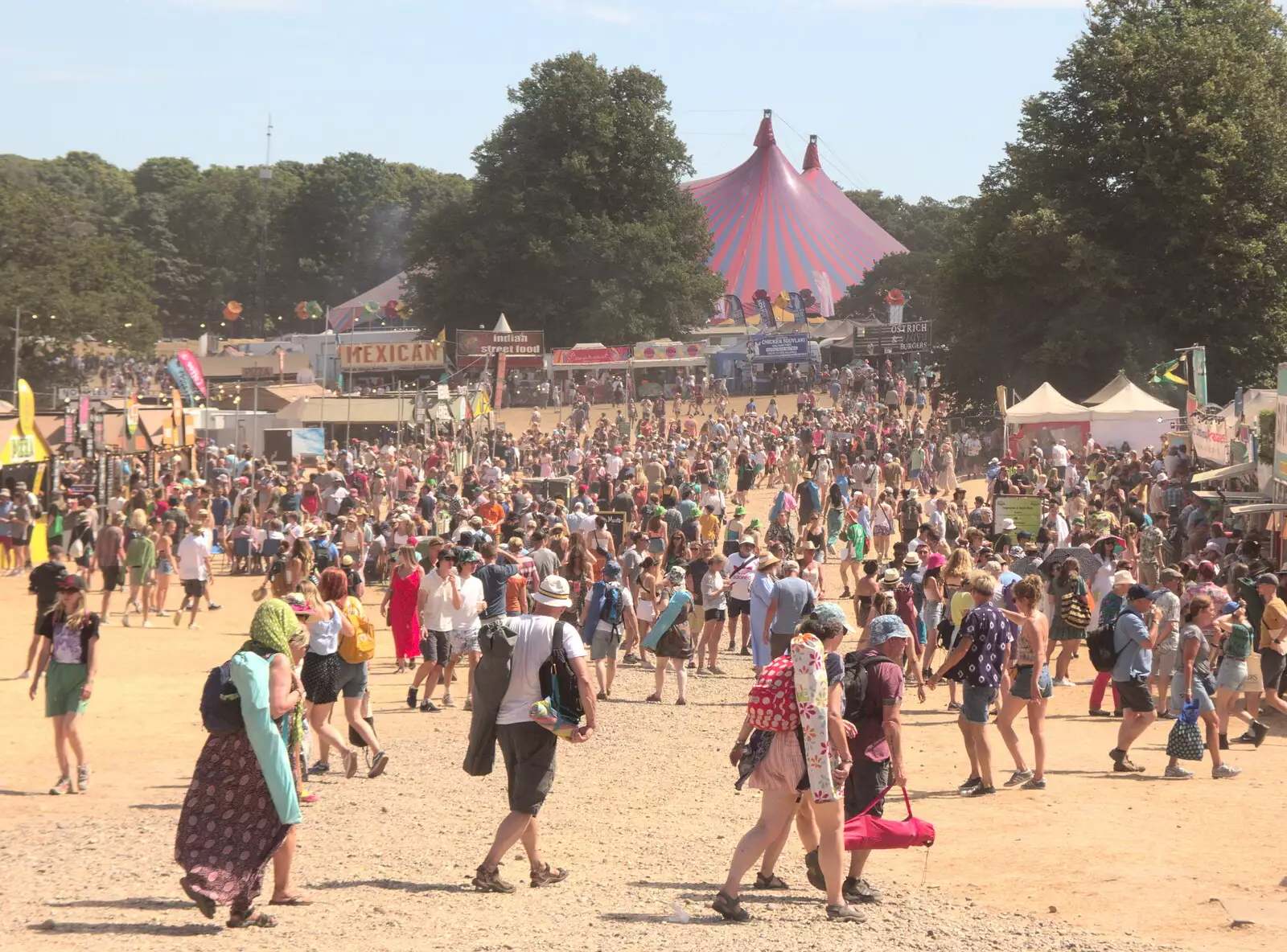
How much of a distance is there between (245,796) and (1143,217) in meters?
34.3

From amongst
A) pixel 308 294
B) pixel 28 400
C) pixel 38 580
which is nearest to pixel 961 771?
pixel 38 580

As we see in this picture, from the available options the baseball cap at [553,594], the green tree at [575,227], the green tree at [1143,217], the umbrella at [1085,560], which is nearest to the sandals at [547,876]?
the baseball cap at [553,594]

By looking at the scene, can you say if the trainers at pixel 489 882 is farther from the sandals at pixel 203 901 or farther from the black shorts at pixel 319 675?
the black shorts at pixel 319 675

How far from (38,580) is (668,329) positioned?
4862cm

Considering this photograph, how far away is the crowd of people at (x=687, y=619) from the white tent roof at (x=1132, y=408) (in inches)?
30.1

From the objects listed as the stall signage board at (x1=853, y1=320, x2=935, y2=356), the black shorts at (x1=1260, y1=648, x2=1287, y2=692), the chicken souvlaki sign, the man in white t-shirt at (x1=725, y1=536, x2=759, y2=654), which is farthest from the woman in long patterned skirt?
the chicken souvlaki sign

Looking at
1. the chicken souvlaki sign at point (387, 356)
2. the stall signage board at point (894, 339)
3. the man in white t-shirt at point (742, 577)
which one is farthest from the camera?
the chicken souvlaki sign at point (387, 356)

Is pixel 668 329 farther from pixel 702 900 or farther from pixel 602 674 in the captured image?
pixel 702 900

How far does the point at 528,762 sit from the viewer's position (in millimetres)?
6688

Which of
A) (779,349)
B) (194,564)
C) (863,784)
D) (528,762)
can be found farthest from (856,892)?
(779,349)

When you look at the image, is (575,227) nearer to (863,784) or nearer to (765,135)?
(765,135)

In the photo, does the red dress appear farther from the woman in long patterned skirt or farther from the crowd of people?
the woman in long patterned skirt

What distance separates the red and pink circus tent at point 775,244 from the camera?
220 ft

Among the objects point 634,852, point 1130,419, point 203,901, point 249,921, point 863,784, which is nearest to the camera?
point 203,901
